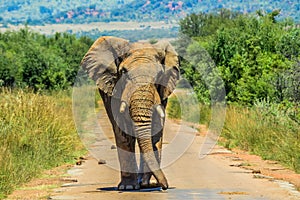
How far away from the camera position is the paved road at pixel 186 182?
1359 cm

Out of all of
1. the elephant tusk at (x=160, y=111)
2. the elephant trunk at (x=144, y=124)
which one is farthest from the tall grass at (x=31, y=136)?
the elephant tusk at (x=160, y=111)

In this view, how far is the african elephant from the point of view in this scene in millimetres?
13266

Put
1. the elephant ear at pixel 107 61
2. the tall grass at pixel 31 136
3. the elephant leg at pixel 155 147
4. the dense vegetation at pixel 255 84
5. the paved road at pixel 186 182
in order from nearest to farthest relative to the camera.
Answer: the paved road at pixel 186 182 < the elephant leg at pixel 155 147 < the elephant ear at pixel 107 61 < the tall grass at pixel 31 136 < the dense vegetation at pixel 255 84

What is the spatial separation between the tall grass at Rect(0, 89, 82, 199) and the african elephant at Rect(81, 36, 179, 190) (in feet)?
6.62

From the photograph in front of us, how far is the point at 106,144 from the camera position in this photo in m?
25.5

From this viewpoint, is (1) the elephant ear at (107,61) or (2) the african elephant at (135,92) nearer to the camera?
(2) the african elephant at (135,92)

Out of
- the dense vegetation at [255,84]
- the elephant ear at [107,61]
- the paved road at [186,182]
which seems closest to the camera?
the paved road at [186,182]

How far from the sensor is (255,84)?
2952 cm

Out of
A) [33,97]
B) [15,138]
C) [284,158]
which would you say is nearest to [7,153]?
[15,138]

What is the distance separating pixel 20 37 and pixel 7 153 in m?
71.7

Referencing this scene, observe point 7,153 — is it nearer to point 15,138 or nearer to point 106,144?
point 15,138

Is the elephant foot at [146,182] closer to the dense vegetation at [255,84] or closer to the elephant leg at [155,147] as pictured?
the elephant leg at [155,147]

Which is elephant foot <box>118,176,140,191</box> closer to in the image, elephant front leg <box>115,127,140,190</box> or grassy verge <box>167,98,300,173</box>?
elephant front leg <box>115,127,140,190</box>

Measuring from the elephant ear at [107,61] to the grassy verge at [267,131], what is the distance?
4815 millimetres
